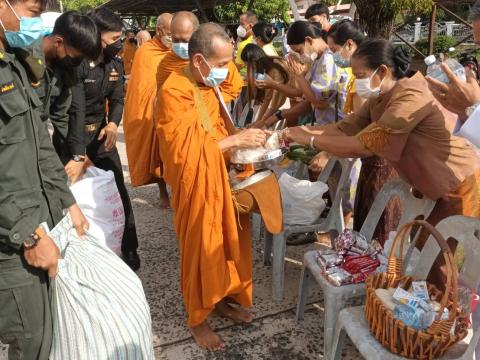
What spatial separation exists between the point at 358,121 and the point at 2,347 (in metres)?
2.43

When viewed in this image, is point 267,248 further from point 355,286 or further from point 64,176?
point 64,176

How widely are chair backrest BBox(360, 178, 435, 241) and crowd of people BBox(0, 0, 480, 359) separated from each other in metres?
0.08

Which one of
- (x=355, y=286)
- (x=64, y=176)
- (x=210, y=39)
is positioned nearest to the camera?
(x=64, y=176)

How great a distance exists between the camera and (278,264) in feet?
9.43

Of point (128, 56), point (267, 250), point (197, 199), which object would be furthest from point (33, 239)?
point (128, 56)

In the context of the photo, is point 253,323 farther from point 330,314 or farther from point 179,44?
point 179,44

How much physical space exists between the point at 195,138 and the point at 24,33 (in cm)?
99

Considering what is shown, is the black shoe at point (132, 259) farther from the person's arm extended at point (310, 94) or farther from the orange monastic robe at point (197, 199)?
the person's arm extended at point (310, 94)

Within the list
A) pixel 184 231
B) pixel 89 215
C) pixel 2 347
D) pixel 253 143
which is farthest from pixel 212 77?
pixel 2 347

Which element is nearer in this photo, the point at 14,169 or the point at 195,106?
the point at 14,169

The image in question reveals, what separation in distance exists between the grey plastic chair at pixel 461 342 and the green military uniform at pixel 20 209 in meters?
1.19

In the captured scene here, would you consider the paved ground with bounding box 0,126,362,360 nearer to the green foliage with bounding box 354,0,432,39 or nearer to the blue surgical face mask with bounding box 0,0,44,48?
the blue surgical face mask with bounding box 0,0,44,48

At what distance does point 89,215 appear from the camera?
98.8 inches

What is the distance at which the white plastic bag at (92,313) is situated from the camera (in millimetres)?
1627
